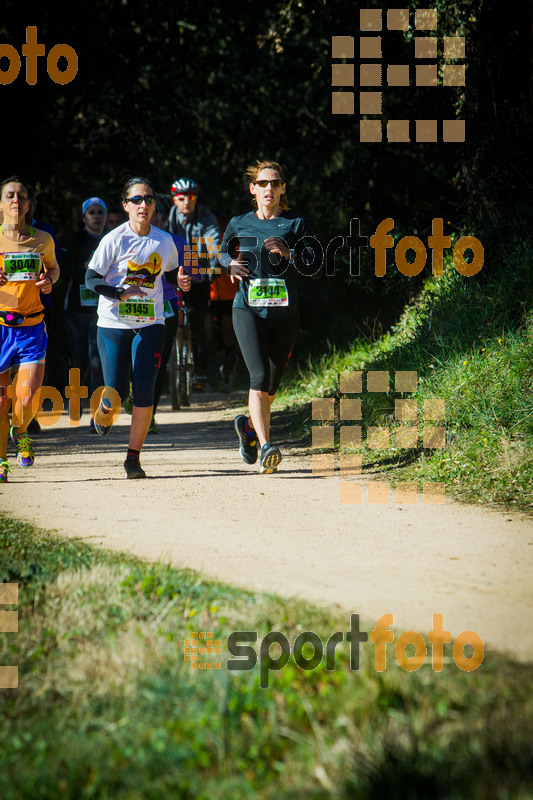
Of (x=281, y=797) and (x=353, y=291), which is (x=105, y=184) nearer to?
(x=353, y=291)

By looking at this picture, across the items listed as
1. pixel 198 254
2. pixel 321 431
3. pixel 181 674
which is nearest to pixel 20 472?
pixel 321 431

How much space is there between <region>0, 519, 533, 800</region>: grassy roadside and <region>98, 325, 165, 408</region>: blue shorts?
11.8 ft

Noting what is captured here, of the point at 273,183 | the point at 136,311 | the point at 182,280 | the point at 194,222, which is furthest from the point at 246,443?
the point at 194,222

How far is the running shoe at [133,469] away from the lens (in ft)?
22.6

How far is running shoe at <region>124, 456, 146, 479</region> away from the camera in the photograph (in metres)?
6.88

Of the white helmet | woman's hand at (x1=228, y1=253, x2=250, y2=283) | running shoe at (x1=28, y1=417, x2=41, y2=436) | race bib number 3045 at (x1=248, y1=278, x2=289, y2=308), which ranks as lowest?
running shoe at (x1=28, y1=417, x2=41, y2=436)

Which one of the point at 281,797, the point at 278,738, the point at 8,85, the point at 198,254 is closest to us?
the point at 281,797

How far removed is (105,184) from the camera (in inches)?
739

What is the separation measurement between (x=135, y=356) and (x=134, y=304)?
1.27ft

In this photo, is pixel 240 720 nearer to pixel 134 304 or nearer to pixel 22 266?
pixel 134 304

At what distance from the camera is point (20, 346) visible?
22.7 ft

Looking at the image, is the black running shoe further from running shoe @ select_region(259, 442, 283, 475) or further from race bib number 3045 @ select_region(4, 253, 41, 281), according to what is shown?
race bib number 3045 @ select_region(4, 253, 41, 281)

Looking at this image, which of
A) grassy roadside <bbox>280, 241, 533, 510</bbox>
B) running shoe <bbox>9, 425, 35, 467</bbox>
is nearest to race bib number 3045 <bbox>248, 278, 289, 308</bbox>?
grassy roadside <bbox>280, 241, 533, 510</bbox>

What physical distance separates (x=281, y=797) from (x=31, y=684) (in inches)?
44.5
